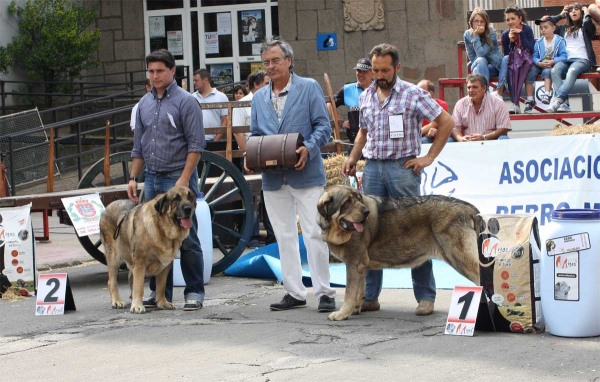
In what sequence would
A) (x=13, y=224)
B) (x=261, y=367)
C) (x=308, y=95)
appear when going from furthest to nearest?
1. (x=13, y=224)
2. (x=308, y=95)
3. (x=261, y=367)

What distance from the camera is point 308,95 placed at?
25.5 feet

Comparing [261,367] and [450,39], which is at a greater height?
[450,39]

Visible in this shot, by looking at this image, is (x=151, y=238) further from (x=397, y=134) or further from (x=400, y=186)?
(x=397, y=134)

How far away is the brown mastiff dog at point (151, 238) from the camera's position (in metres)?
7.72

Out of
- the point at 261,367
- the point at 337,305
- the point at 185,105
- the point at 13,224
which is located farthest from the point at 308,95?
the point at 13,224

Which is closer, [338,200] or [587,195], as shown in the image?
[338,200]

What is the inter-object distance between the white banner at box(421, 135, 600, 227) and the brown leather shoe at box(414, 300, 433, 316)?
298 centimetres

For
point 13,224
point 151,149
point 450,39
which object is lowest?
point 13,224

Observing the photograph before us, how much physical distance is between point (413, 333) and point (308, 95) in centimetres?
214

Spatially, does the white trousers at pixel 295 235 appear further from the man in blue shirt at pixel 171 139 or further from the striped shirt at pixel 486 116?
the striped shirt at pixel 486 116

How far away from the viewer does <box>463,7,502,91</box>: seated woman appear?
13469mm

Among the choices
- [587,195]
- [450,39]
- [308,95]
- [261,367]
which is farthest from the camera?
→ [450,39]

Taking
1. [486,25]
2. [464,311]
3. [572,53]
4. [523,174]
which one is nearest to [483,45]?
[486,25]

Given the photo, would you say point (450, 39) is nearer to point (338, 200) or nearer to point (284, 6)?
point (284, 6)
